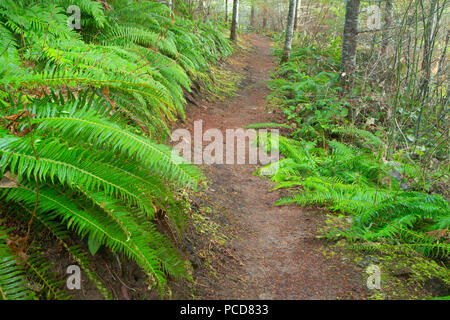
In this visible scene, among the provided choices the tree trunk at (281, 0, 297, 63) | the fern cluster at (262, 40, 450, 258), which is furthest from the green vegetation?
the tree trunk at (281, 0, 297, 63)

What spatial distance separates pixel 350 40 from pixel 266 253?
6.37 meters

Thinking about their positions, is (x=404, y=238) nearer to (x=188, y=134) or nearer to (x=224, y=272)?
(x=224, y=272)

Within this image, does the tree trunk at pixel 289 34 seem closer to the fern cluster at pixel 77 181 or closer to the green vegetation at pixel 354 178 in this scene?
the green vegetation at pixel 354 178

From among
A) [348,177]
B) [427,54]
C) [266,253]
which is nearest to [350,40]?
[427,54]

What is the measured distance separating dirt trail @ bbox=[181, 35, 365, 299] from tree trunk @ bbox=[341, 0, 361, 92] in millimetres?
4174

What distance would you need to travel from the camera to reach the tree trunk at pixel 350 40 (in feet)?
23.6

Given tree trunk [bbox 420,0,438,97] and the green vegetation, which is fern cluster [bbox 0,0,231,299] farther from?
tree trunk [bbox 420,0,438,97]

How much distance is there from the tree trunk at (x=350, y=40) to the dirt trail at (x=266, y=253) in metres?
4.17

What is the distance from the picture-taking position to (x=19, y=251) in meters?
1.41

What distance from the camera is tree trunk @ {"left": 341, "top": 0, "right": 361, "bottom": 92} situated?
7203 millimetres

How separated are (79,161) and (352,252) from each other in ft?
7.49

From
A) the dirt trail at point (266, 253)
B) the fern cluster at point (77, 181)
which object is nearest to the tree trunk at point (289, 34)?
the dirt trail at point (266, 253)

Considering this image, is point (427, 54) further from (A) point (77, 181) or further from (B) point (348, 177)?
(A) point (77, 181)
